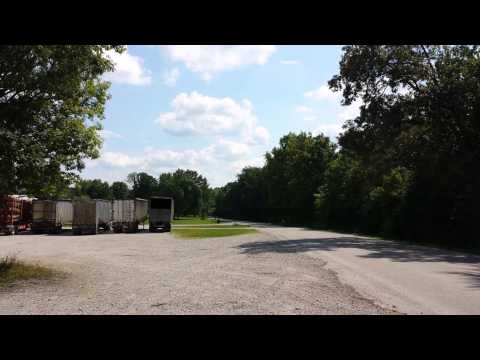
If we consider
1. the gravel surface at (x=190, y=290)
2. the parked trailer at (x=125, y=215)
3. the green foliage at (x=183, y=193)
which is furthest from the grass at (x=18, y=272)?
the green foliage at (x=183, y=193)

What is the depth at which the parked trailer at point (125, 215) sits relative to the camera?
49.3 meters

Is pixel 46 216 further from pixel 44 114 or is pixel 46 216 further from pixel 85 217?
pixel 44 114

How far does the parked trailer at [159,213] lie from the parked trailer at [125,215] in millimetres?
1540

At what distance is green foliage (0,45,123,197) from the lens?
1338cm

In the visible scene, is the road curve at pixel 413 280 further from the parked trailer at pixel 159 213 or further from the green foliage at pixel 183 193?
the green foliage at pixel 183 193

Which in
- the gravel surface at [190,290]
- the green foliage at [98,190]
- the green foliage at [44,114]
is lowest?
A: the gravel surface at [190,290]

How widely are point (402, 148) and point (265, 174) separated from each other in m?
76.7

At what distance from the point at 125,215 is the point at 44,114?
35.8 meters

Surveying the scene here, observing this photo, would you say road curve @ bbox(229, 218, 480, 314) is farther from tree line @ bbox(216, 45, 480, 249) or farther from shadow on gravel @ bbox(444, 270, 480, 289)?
tree line @ bbox(216, 45, 480, 249)
